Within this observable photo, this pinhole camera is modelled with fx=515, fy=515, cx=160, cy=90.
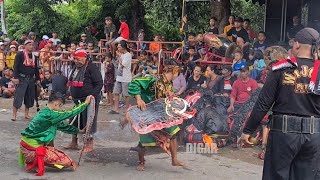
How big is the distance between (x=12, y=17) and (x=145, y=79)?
780 inches

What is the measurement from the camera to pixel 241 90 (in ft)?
30.3

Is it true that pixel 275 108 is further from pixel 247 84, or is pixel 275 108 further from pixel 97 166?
pixel 247 84

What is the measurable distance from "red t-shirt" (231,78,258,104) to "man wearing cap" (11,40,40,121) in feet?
14.0

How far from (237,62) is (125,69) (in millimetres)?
2788

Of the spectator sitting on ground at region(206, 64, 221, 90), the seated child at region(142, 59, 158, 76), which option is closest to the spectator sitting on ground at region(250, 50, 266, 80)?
the spectator sitting on ground at region(206, 64, 221, 90)

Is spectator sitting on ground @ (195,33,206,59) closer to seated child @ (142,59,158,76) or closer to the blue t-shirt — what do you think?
seated child @ (142,59,158,76)

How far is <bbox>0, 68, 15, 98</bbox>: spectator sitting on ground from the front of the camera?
14773mm

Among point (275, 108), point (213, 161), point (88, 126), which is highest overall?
point (275, 108)

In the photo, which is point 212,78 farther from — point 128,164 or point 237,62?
point 128,164

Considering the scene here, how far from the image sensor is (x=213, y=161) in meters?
7.84

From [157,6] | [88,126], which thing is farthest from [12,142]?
[157,6]

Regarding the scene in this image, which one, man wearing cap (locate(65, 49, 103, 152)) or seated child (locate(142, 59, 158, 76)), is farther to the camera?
seated child (locate(142, 59, 158, 76))

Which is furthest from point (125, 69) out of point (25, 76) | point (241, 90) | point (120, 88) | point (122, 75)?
point (241, 90)

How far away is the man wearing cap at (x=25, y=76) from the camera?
10609 millimetres
